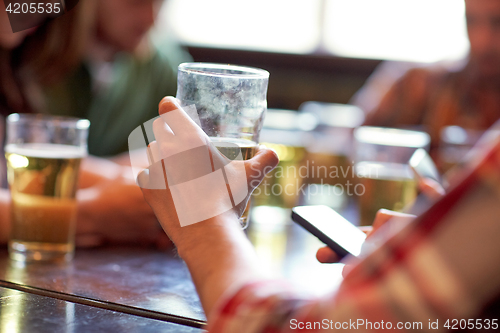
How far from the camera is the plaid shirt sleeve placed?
0.32m

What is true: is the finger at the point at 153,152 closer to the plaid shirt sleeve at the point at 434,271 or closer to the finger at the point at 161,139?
the finger at the point at 161,139

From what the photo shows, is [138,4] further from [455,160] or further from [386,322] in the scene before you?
[386,322]

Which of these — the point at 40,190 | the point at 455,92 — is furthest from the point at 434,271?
the point at 455,92

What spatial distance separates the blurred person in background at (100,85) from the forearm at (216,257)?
0.40 metres

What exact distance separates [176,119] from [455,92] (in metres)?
1.81

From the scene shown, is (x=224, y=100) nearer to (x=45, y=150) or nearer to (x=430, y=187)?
(x=45, y=150)

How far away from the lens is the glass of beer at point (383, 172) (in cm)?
104

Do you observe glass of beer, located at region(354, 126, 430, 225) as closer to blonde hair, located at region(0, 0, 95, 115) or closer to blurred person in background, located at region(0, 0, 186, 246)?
blurred person in background, located at region(0, 0, 186, 246)

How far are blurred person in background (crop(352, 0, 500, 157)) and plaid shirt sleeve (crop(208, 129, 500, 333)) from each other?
147cm

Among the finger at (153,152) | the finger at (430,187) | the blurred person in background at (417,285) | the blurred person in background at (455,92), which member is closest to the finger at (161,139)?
the finger at (153,152)

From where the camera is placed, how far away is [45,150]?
→ 756mm

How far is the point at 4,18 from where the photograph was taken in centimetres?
108

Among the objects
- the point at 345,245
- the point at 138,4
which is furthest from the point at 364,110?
the point at 345,245

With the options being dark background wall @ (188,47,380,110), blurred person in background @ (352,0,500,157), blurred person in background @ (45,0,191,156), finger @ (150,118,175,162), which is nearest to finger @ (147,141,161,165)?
finger @ (150,118,175,162)
